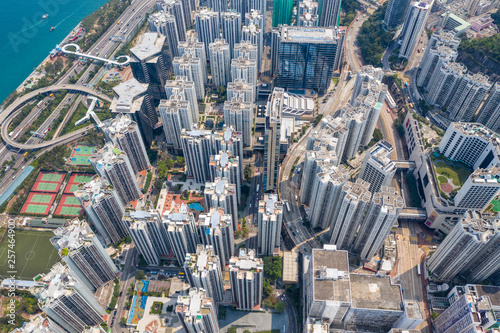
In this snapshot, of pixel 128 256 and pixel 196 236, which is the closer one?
pixel 196 236

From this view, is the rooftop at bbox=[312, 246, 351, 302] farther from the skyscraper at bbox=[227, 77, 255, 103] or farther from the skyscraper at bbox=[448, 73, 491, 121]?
the skyscraper at bbox=[448, 73, 491, 121]

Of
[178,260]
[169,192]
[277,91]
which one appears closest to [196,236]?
[178,260]

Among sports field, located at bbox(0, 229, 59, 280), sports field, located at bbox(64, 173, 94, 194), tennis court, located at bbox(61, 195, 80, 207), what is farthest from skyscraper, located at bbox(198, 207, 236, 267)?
sports field, located at bbox(64, 173, 94, 194)

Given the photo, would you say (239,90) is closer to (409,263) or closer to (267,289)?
(267,289)

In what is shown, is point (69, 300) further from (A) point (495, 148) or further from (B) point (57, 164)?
(A) point (495, 148)

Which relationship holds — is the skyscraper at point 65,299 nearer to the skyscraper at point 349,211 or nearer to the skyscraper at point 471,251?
Result: the skyscraper at point 349,211
